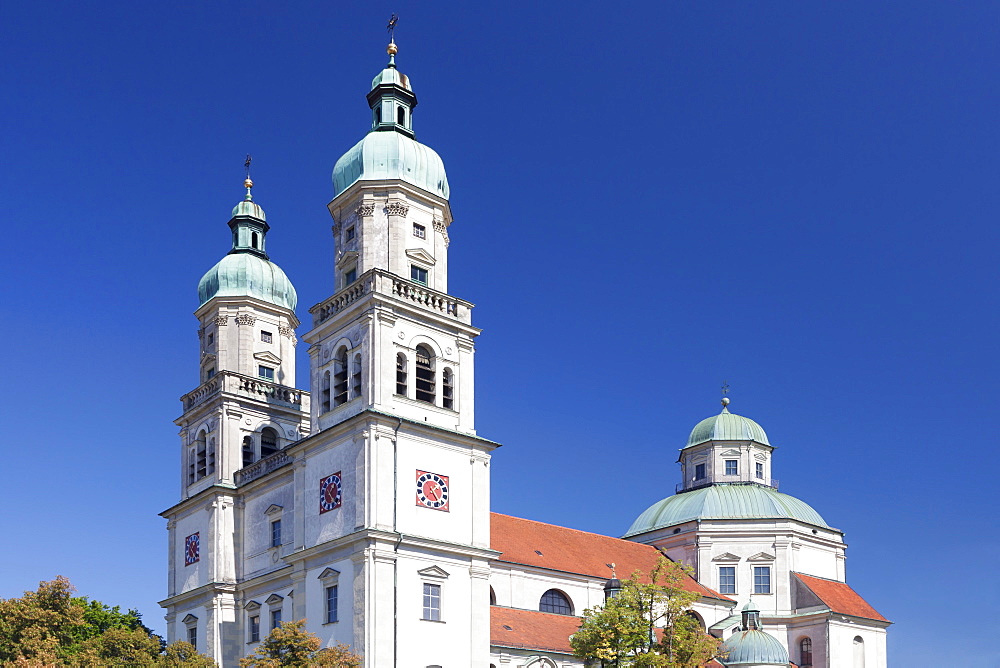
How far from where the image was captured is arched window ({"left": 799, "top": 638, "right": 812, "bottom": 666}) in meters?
65.2

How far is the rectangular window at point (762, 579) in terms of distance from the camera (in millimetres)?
67500

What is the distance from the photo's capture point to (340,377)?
46.3m

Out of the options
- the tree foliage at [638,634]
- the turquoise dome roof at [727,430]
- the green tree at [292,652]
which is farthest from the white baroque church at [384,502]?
the turquoise dome roof at [727,430]

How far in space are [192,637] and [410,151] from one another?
24090 mm

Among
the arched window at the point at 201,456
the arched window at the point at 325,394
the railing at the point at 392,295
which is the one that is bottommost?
the arched window at the point at 201,456

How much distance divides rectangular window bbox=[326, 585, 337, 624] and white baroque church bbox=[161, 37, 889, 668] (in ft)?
0.43

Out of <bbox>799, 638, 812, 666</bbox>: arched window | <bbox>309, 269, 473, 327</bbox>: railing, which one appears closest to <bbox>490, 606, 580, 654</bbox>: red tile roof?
<bbox>309, 269, 473, 327</bbox>: railing

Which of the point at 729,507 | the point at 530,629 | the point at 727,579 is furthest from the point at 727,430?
the point at 530,629

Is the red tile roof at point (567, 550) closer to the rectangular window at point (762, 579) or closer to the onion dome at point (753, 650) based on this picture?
the rectangular window at point (762, 579)

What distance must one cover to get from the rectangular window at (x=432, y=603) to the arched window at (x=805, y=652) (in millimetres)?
30534

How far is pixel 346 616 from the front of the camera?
41844mm

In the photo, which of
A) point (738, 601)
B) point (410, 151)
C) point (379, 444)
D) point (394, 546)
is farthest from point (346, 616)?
point (738, 601)

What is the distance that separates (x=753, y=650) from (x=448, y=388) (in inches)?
880

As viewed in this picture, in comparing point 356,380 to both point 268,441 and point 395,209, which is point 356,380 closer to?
point 395,209
